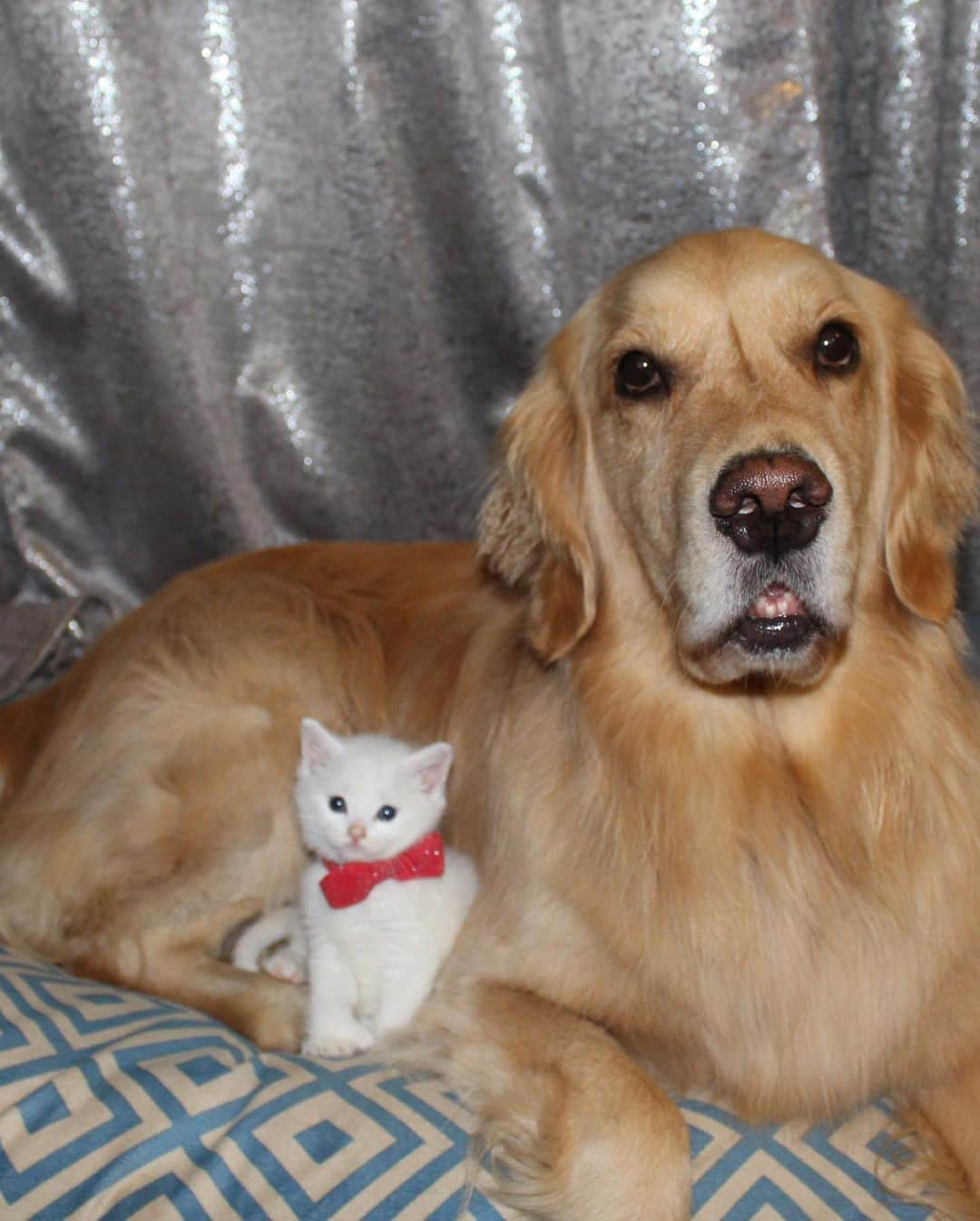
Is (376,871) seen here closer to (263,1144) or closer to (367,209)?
(263,1144)

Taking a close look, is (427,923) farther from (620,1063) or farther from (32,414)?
(32,414)

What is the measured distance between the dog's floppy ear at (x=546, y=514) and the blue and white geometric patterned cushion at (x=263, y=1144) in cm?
70

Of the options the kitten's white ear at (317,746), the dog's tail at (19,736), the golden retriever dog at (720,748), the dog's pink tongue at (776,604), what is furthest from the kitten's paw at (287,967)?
the dog's pink tongue at (776,604)

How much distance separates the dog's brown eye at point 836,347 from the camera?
1.97m

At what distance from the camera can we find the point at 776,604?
70.1 inches

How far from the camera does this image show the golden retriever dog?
1.79 metres

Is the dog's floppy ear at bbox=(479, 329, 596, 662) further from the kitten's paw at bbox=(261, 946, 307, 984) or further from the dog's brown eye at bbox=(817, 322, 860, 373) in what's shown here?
the kitten's paw at bbox=(261, 946, 307, 984)

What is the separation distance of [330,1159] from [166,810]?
0.85 m

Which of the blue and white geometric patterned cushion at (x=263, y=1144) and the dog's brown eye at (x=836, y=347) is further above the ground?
the dog's brown eye at (x=836, y=347)

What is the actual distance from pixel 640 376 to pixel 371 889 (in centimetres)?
89

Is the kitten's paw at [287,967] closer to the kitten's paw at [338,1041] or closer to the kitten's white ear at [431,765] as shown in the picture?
the kitten's paw at [338,1041]

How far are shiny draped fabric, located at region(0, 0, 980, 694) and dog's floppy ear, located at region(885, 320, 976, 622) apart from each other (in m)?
1.18

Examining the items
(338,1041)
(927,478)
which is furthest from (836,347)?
(338,1041)

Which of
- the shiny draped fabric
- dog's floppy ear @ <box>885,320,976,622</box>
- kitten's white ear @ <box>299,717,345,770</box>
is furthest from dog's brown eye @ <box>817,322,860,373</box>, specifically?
the shiny draped fabric
